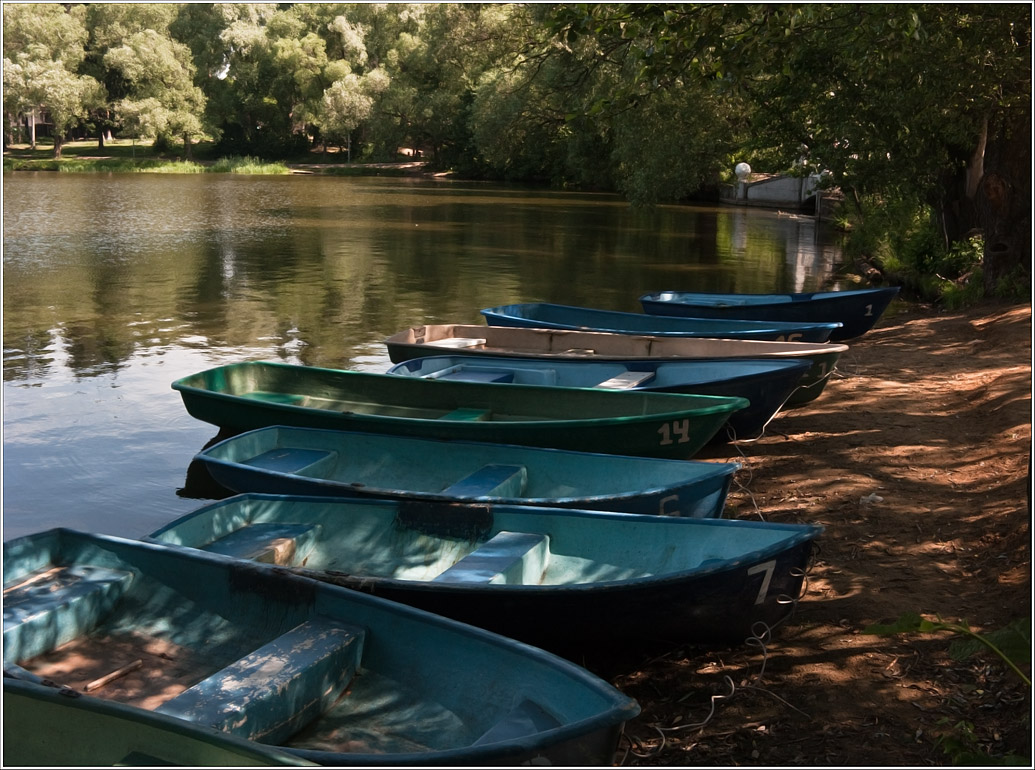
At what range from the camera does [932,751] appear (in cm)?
417

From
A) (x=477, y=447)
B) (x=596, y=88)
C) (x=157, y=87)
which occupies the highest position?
(x=157, y=87)

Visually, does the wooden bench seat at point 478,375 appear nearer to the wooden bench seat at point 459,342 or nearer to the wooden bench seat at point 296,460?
the wooden bench seat at point 459,342

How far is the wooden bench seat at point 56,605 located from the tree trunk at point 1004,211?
13.1 meters

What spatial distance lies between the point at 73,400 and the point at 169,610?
752 centimetres

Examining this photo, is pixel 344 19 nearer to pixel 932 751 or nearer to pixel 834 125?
pixel 834 125

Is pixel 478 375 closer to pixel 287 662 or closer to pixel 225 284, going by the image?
pixel 287 662

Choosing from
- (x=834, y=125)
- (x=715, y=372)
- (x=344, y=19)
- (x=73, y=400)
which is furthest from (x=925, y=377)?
(x=344, y=19)

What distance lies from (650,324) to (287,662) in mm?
8605

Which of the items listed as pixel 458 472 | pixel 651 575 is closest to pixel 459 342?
pixel 458 472

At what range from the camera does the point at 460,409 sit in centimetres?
880

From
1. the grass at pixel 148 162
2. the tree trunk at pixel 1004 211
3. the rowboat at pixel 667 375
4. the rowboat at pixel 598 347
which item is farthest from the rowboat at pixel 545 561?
the grass at pixel 148 162

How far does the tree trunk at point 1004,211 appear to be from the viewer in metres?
14.2

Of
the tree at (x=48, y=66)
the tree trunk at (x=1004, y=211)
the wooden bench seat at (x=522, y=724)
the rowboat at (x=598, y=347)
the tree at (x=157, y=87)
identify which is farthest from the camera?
the tree at (x=157, y=87)

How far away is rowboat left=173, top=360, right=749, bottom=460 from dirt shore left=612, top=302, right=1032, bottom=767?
807 millimetres
